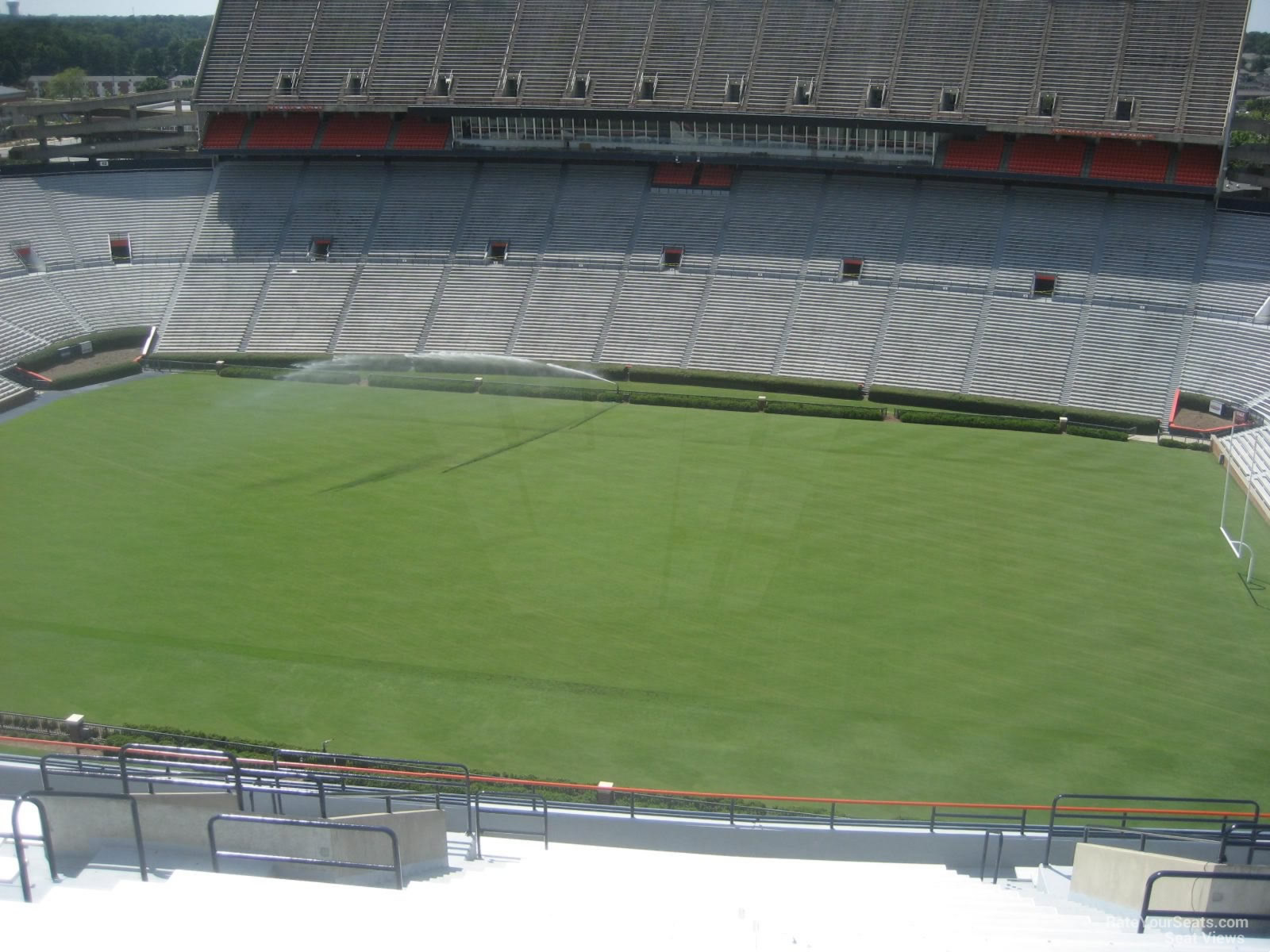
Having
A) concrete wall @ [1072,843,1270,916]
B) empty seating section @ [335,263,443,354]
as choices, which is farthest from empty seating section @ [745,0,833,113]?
concrete wall @ [1072,843,1270,916]

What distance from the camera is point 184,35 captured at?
148750mm

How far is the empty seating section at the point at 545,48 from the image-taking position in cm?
5381

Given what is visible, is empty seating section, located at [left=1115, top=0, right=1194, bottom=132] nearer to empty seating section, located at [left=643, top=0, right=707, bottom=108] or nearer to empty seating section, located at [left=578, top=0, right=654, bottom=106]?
empty seating section, located at [left=643, top=0, right=707, bottom=108]

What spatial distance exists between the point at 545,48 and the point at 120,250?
2141 centimetres

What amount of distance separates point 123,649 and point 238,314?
2820 cm

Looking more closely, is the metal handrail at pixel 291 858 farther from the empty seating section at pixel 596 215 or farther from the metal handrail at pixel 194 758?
the empty seating section at pixel 596 215

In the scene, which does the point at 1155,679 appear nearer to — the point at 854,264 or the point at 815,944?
the point at 815,944

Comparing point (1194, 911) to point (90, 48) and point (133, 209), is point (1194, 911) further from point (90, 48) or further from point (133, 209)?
point (90, 48)

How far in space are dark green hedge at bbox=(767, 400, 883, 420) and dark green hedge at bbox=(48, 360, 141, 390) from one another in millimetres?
25569

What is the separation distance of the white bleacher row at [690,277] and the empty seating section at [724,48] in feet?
12.6

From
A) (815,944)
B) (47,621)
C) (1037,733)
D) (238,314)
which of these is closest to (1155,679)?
(1037,733)

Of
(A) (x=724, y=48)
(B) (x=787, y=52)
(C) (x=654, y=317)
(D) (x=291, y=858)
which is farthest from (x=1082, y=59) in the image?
(D) (x=291, y=858)

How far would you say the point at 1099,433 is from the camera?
40656 millimetres

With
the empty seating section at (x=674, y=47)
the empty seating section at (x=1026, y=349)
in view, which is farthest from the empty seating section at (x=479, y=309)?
the empty seating section at (x=1026, y=349)
